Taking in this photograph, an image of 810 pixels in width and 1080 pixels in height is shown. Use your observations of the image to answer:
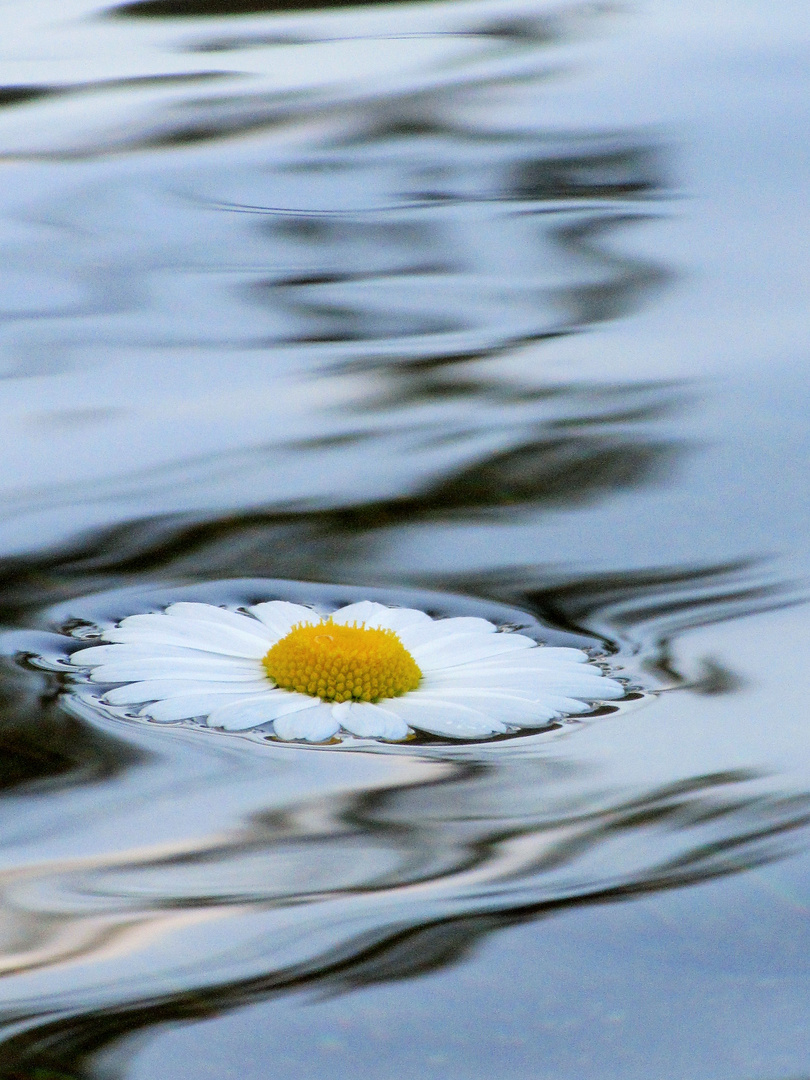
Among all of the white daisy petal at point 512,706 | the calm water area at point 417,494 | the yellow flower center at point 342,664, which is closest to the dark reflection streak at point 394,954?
the calm water area at point 417,494

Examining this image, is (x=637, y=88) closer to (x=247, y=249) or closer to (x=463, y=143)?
(x=463, y=143)

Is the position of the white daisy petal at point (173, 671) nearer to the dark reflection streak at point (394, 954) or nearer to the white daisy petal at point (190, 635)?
the white daisy petal at point (190, 635)

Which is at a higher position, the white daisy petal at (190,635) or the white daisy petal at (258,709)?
the white daisy petal at (190,635)

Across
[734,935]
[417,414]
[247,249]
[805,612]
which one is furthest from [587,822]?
[247,249]

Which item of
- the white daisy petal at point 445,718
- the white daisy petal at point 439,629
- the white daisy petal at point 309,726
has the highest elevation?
the white daisy petal at point 439,629

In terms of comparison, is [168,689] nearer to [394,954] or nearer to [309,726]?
[309,726]

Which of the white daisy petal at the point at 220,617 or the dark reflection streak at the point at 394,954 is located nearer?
the dark reflection streak at the point at 394,954

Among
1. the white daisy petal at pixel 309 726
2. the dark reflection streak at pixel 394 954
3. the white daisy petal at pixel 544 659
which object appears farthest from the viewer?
the white daisy petal at pixel 544 659
